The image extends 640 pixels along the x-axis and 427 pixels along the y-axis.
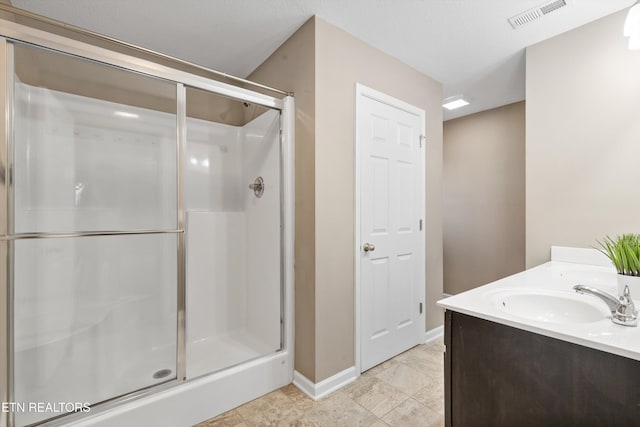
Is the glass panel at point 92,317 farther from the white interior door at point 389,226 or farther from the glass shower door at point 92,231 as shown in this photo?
the white interior door at point 389,226

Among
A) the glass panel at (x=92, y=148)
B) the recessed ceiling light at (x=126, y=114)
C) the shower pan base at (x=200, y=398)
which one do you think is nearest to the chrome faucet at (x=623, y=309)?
the shower pan base at (x=200, y=398)

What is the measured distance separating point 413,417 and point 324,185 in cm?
146

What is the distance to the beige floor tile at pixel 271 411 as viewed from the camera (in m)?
1.62

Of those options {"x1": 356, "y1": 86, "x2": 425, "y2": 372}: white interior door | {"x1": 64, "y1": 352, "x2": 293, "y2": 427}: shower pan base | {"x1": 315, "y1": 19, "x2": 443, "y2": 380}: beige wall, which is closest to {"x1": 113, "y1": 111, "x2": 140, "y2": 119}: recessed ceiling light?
{"x1": 315, "y1": 19, "x2": 443, "y2": 380}: beige wall

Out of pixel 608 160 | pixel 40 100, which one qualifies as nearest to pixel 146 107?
pixel 40 100

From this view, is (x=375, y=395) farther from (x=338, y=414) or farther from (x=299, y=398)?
(x=299, y=398)

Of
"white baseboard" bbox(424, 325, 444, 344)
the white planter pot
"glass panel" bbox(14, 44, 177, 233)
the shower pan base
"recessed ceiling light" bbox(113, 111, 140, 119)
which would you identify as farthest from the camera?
"white baseboard" bbox(424, 325, 444, 344)

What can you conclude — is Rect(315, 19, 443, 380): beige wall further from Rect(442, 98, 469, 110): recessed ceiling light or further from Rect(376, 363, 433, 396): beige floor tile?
Rect(442, 98, 469, 110): recessed ceiling light

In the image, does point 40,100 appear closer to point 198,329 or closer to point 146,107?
point 146,107

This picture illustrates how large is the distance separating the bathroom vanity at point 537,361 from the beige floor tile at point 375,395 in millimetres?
758

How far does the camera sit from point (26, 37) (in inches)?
50.5

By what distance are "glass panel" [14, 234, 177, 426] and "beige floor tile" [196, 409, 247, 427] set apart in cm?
33

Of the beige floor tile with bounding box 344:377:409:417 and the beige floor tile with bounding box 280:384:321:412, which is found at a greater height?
the beige floor tile with bounding box 344:377:409:417

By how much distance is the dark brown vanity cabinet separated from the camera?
0.77m
